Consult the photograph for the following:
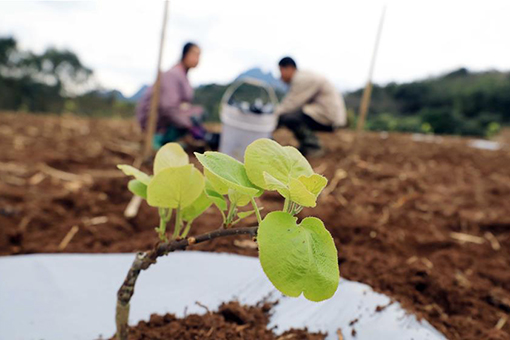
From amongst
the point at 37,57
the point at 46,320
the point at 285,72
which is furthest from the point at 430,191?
the point at 37,57

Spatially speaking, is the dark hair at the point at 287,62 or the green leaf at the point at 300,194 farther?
the dark hair at the point at 287,62

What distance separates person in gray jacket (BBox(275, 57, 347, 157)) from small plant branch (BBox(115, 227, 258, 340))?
3.43 meters

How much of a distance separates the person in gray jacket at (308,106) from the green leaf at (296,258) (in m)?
3.53

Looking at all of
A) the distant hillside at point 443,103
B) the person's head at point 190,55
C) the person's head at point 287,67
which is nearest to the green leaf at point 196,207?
the person's head at point 190,55

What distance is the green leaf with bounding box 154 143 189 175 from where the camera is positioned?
75 centimetres

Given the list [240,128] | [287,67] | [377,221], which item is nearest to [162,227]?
[377,221]

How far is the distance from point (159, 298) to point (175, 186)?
1.92 feet

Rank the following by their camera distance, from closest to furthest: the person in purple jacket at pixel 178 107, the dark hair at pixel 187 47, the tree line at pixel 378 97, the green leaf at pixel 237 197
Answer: the green leaf at pixel 237 197
the person in purple jacket at pixel 178 107
the dark hair at pixel 187 47
the tree line at pixel 378 97

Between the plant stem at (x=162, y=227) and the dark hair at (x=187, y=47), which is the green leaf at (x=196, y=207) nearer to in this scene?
the plant stem at (x=162, y=227)

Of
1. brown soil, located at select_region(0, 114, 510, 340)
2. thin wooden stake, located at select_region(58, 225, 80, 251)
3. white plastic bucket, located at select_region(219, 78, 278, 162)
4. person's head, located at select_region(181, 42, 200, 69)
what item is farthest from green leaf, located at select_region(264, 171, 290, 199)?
person's head, located at select_region(181, 42, 200, 69)

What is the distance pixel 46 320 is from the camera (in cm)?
105

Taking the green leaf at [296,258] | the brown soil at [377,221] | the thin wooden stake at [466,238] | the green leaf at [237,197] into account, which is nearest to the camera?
the green leaf at [296,258]

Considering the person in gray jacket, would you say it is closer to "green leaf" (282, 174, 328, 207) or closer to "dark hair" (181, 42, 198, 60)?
"dark hair" (181, 42, 198, 60)

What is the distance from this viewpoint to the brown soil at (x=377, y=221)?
1.37 meters
